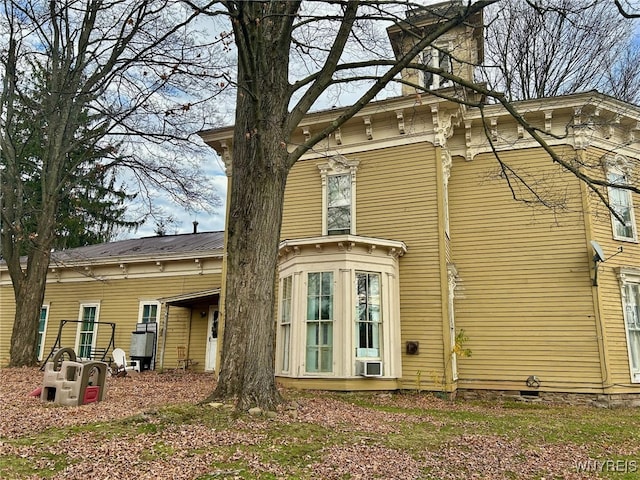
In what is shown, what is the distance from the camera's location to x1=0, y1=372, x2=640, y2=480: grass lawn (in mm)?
3576

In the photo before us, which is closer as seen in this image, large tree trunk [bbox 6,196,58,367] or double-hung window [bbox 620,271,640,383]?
double-hung window [bbox 620,271,640,383]

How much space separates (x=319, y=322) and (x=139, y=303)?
8.68 metres

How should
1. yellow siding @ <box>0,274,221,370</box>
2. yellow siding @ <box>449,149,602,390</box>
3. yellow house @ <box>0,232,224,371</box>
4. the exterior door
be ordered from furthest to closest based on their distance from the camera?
yellow siding @ <box>0,274,221,370</box> < yellow house @ <box>0,232,224,371</box> < the exterior door < yellow siding @ <box>449,149,602,390</box>

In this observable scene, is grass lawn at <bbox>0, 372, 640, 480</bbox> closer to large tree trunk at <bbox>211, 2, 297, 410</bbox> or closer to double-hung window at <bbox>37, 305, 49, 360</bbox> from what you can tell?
large tree trunk at <bbox>211, 2, 297, 410</bbox>

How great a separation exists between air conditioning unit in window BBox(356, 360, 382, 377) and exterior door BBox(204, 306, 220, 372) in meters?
6.14

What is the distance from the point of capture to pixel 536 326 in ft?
31.8

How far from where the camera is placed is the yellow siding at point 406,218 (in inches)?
377

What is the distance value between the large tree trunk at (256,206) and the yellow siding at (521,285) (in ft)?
19.3

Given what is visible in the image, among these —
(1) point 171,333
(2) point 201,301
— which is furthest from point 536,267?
(1) point 171,333

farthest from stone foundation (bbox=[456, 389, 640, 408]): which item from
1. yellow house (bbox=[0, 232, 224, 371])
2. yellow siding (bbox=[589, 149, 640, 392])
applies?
yellow house (bbox=[0, 232, 224, 371])

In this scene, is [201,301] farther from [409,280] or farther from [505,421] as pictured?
[505,421]

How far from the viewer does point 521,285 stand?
9984mm
